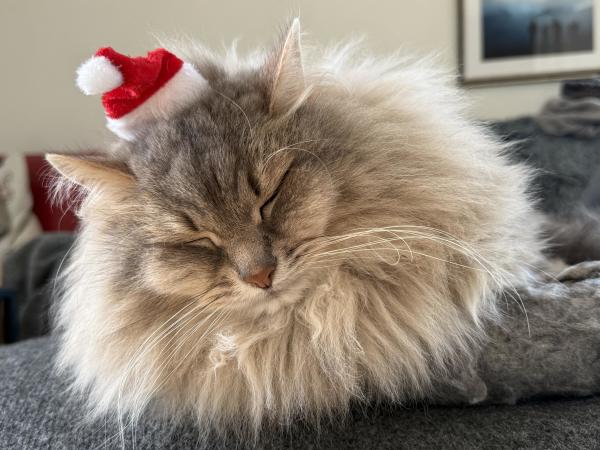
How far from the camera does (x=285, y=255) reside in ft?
2.80

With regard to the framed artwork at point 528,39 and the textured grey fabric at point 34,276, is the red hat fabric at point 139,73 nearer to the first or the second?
the textured grey fabric at point 34,276

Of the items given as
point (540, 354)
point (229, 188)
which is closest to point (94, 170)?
point (229, 188)

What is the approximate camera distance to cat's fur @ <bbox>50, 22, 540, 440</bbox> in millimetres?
845

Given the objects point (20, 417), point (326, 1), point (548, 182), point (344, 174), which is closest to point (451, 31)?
point (326, 1)

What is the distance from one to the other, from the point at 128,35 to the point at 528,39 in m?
2.41

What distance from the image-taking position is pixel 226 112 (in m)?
0.95

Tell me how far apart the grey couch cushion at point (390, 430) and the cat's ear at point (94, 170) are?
44 cm

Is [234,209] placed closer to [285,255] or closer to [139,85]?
[285,255]

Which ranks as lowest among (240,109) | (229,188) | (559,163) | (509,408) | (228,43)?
(509,408)

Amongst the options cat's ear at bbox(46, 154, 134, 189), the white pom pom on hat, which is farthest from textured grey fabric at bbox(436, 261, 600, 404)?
the white pom pom on hat

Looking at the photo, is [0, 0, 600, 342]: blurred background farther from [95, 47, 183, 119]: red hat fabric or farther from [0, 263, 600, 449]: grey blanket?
[0, 263, 600, 449]: grey blanket

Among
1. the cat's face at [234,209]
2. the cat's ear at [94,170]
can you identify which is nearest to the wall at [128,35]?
the cat's ear at [94,170]

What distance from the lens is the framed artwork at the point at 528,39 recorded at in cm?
294

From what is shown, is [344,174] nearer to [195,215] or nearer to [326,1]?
[195,215]
